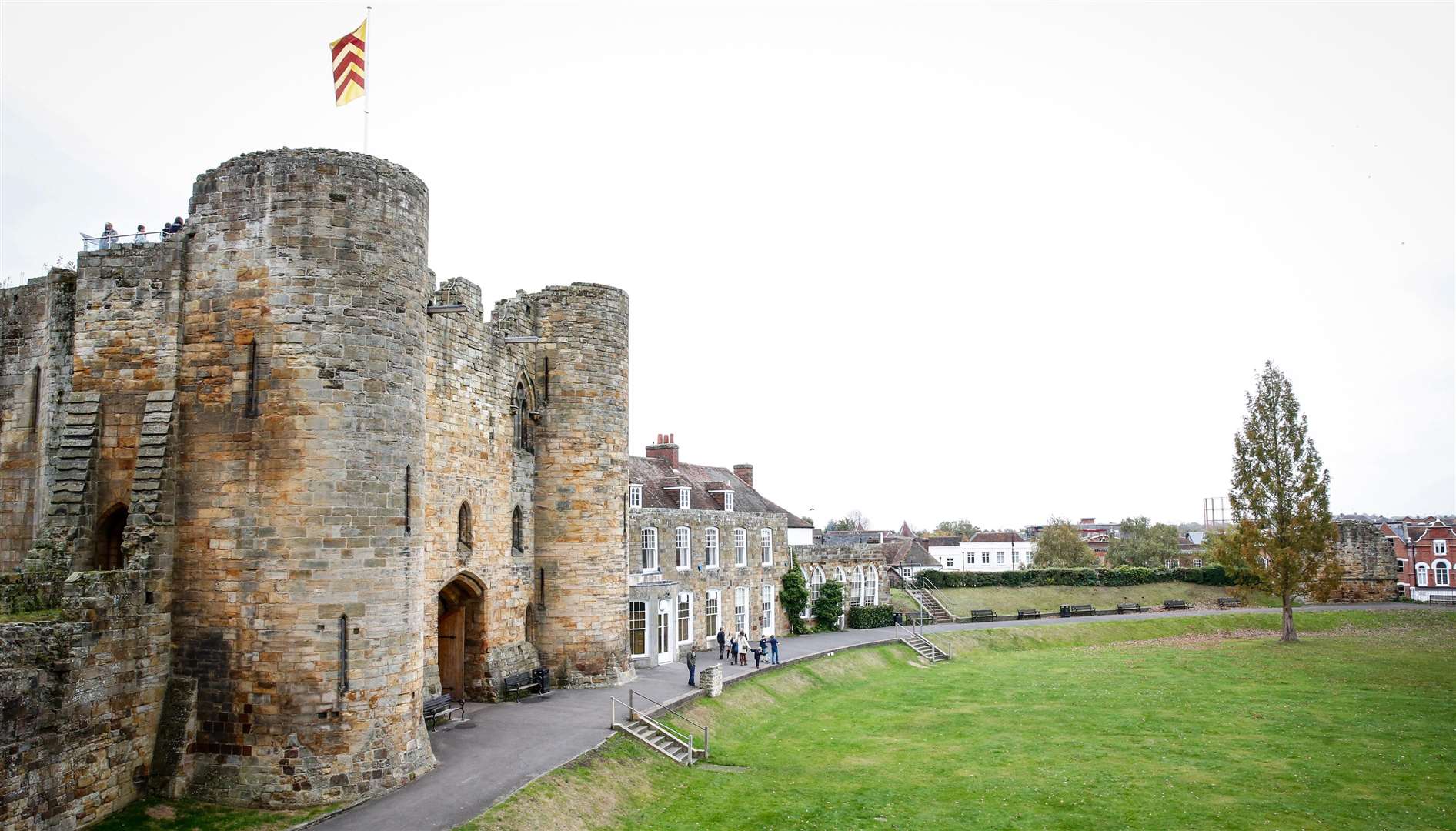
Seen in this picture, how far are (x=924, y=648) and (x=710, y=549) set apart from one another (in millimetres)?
11173

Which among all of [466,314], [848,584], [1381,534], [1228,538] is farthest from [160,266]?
[1381,534]

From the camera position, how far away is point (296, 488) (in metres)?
15.1

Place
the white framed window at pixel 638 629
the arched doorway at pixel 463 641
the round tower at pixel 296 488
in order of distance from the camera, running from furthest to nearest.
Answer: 1. the white framed window at pixel 638 629
2. the arched doorway at pixel 463 641
3. the round tower at pixel 296 488

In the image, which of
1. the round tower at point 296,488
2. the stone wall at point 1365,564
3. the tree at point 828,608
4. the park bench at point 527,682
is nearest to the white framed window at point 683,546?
the park bench at point 527,682

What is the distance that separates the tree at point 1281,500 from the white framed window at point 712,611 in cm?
2542

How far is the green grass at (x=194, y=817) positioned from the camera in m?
13.4

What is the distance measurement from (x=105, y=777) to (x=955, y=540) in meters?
71.0

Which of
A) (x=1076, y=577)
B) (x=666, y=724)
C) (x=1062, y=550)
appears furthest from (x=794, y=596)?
(x=1062, y=550)

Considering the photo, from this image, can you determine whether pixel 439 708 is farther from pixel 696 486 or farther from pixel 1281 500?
pixel 1281 500

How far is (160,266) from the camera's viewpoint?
1606cm

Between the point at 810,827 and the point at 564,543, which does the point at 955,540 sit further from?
the point at 810,827

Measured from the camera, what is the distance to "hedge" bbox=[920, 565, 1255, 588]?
5847 cm

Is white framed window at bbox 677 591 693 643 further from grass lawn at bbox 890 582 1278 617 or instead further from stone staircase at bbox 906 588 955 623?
grass lawn at bbox 890 582 1278 617

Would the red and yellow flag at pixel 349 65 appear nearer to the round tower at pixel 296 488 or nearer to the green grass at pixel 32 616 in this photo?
the round tower at pixel 296 488
